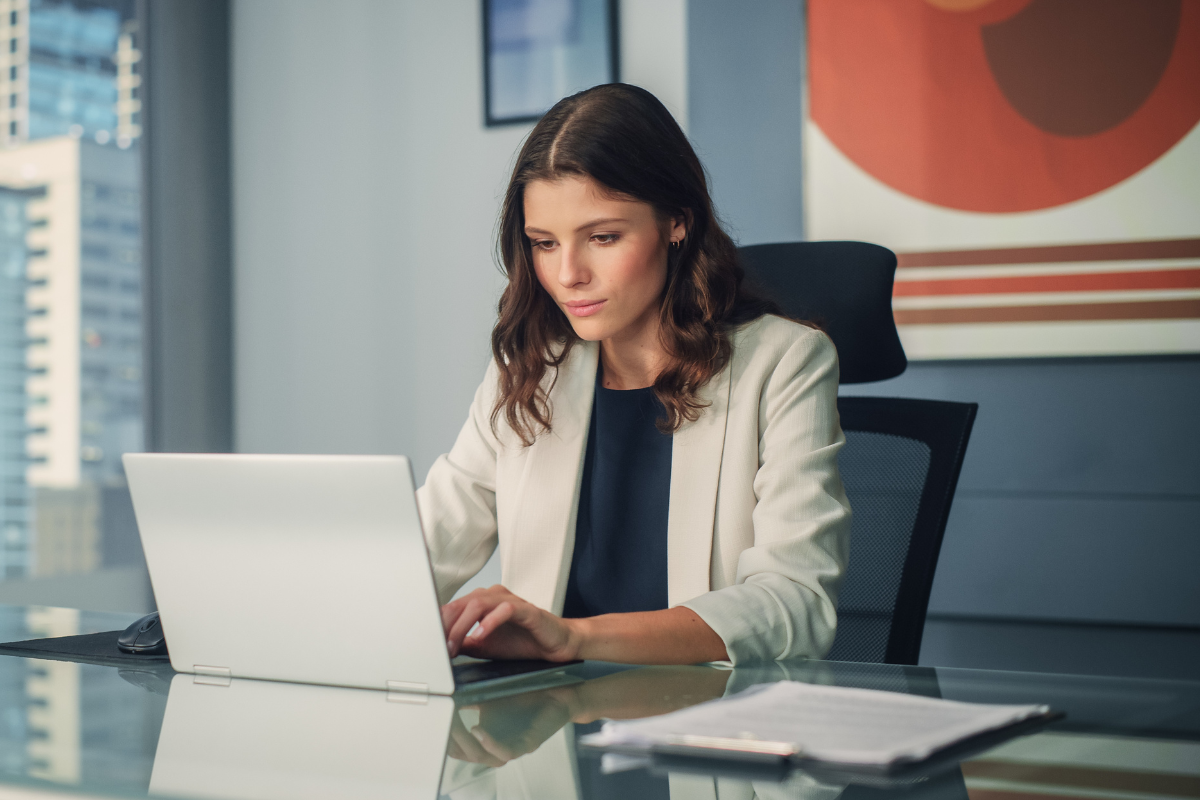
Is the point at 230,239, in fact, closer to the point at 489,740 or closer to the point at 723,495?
the point at 723,495

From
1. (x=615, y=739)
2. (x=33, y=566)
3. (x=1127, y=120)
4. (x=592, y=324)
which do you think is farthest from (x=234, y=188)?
(x=615, y=739)

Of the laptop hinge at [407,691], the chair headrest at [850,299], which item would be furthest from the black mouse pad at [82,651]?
the chair headrest at [850,299]

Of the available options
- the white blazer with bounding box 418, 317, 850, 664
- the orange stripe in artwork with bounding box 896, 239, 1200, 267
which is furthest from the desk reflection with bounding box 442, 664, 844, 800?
the orange stripe in artwork with bounding box 896, 239, 1200, 267

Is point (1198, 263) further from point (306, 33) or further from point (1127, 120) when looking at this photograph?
point (306, 33)

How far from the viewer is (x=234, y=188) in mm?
3105

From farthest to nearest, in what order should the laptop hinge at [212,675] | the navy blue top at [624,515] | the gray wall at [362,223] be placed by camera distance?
the gray wall at [362,223]
the navy blue top at [624,515]
the laptop hinge at [212,675]

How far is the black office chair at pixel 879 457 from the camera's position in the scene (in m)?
1.44

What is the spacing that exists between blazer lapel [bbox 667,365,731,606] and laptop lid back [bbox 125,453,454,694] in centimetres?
54

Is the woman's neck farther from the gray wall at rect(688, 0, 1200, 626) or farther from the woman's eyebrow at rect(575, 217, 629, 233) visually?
the gray wall at rect(688, 0, 1200, 626)

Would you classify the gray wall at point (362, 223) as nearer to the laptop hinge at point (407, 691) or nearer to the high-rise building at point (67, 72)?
the high-rise building at point (67, 72)

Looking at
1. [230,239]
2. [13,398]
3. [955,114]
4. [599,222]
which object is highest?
[955,114]

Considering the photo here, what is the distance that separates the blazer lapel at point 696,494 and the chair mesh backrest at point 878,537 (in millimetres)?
264

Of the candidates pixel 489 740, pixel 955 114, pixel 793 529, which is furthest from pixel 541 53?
pixel 489 740

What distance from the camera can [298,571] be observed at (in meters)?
0.88
